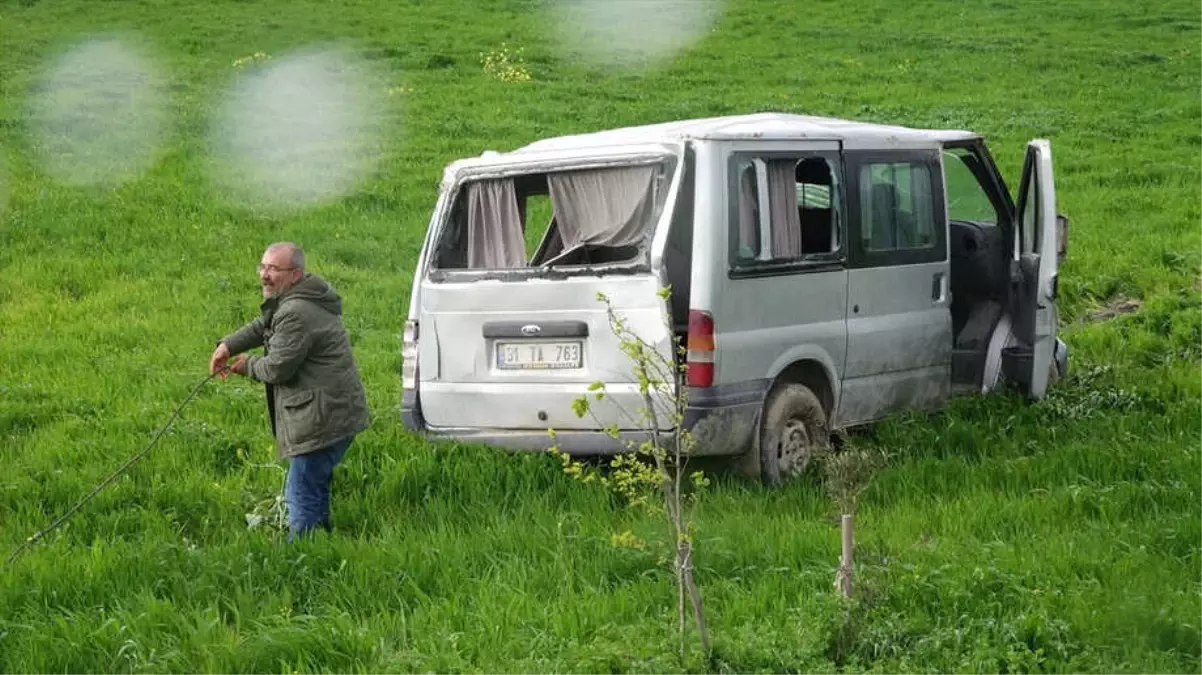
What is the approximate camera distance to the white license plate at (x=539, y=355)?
312 inches

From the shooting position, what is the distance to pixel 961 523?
695 centimetres

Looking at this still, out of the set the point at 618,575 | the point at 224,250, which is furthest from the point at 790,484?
the point at 224,250

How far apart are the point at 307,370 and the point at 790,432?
2619 millimetres

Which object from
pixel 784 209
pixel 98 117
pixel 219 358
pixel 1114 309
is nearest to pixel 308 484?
pixel 219 358

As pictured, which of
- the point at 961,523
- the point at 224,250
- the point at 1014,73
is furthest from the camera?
the point at 1014,73

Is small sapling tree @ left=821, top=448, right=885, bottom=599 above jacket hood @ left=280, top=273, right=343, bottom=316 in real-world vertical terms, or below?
below

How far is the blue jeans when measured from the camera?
7312 mm

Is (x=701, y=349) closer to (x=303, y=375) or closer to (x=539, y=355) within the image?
(x=539, y=355)

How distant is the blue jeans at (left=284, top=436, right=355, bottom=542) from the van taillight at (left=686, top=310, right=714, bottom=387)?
1.71 meters

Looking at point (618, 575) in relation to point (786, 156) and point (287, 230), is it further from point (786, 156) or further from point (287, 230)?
point (287, 230)

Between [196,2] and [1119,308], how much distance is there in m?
29.4

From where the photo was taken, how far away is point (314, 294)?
734 centimetres

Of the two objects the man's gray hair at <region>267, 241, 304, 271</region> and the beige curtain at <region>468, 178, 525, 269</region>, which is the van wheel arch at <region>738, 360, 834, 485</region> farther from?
the man's gray hair at <region>267, 241, 304, 271</region>

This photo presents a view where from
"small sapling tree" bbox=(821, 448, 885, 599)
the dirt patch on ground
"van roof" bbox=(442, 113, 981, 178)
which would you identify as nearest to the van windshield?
"van roof" bbox=(442, 113, 981, 178)
